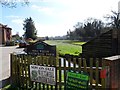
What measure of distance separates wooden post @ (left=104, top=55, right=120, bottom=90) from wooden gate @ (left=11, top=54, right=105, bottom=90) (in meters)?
0.17

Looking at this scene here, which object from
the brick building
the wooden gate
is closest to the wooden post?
the wooden gate

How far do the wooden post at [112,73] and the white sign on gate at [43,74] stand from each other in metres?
2.10

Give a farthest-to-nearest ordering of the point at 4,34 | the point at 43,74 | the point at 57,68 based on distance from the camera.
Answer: the point at 4,34, the point at 43,74, the point at 57,68

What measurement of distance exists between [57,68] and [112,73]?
6.77 feet

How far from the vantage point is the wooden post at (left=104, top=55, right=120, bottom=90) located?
685 centimetres

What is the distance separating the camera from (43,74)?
8516 millimetres

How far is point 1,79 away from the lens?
11359 mm

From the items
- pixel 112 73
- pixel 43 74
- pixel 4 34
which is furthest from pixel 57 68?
pixel 4 34

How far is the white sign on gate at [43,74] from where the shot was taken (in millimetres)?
8227

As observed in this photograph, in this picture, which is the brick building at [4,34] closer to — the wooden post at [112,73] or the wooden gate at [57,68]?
the wooden gate at [57,68]

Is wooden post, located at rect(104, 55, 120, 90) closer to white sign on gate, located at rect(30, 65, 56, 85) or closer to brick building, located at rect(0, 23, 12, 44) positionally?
white sign on gate, located at rect(30, 65, 56, 85)

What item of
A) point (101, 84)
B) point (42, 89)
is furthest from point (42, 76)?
point (101, 84)

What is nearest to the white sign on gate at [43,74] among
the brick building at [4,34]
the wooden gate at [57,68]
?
the wooden gate at [57,68]

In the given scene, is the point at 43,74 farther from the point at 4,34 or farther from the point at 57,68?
the point at 4,34
